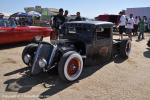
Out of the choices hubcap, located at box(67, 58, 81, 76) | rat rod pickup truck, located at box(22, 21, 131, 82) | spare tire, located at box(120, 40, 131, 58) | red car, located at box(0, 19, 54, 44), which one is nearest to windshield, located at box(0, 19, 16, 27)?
red car, located at box(0, 19, 54, 44)

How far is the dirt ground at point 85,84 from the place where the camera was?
16.1ft

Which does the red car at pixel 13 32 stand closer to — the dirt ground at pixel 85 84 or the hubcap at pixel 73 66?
the dirt ground at pixel 85 84

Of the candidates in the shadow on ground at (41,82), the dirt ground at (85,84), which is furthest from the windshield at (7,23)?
the shadow on ground at (41,82)

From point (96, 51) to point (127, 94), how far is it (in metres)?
1.92

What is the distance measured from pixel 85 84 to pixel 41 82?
3.30 ft

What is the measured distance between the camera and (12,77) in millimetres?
5988

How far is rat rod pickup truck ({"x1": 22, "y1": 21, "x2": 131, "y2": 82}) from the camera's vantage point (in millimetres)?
5625

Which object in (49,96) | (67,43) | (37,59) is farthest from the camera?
(67,43)

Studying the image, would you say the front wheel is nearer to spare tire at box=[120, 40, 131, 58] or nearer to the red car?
spare tire at box=[120, 40, 131, 58]

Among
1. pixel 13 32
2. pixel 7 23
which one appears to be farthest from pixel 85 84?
pixel 7 23

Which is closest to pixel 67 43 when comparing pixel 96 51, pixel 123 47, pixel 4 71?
pixel 96 51

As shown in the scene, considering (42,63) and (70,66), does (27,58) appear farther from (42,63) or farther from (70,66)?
(70,66)

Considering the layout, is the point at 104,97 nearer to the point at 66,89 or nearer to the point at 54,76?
the point at 66,89

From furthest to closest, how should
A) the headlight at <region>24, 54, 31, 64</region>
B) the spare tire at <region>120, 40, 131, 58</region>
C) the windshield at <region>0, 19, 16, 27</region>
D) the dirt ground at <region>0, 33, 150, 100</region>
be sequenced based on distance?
the windshield at <region>0, 19, 16, 27</region> < the spare tire at <region>120, 40, 131, 58</region> < the headlight at <region>24, 54, 31, 64</region> < the dirt ground at <region>0, 33, 150, 100</region>
